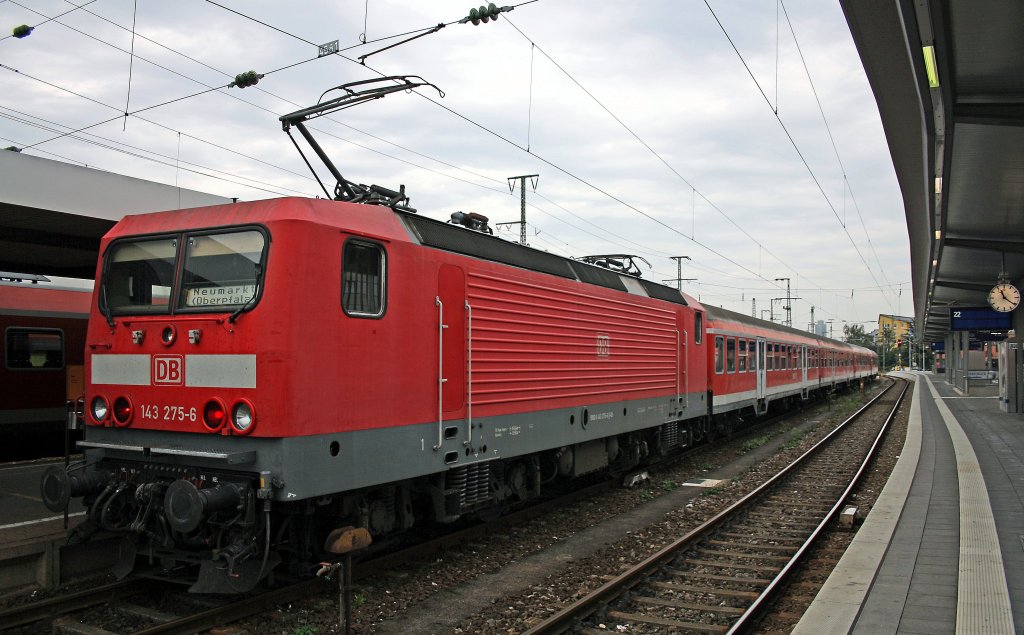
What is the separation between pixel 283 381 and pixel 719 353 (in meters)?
13.6

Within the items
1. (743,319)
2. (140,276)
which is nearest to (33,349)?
(140,276)

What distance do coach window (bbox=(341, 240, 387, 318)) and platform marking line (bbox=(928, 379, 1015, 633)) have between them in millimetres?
5067

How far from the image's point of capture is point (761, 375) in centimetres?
2186

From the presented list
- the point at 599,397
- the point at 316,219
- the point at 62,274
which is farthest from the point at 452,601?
the point at 62,274

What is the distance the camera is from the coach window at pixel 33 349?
41.5 ft

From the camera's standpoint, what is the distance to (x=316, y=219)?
5984mm

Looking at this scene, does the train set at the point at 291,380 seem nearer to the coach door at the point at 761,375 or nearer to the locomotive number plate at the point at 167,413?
the locomotive number plate at the point at 167,413

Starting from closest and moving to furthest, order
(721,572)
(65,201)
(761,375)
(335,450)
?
(335,450), (721,572), (65,201), (761,375)

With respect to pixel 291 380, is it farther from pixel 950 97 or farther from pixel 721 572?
pixel 950 97

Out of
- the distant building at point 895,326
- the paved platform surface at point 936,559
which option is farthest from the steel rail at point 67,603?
the distant building at point 895,326

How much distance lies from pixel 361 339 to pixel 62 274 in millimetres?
11530

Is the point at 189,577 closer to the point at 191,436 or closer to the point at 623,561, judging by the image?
the point at 191,436

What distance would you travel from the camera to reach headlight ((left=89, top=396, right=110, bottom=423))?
258 inches

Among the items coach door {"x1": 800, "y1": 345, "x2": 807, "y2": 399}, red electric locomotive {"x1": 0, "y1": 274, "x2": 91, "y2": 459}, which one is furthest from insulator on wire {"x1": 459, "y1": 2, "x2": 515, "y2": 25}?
coach door {"x1": 800, "y1": 345, "x2": 807, "y2": 399}
